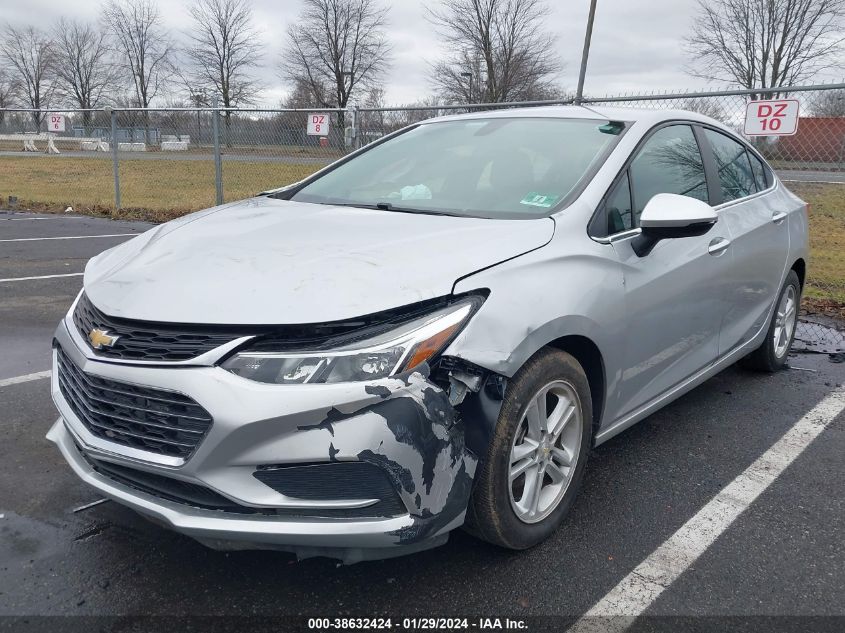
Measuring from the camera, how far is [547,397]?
8.56 ft

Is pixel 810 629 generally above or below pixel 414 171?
below

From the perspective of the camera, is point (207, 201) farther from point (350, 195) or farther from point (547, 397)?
point (547, 397)

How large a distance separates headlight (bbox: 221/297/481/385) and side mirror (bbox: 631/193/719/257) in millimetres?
1240

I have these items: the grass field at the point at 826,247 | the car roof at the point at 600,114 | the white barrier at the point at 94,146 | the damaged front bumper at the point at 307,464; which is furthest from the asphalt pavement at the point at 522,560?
the white barrier at the point at 94,146

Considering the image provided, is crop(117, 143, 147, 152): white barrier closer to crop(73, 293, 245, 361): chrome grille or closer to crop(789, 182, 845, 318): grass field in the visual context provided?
crop(789, 182, 845, 318): grass field

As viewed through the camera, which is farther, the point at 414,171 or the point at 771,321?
the point at 771,321

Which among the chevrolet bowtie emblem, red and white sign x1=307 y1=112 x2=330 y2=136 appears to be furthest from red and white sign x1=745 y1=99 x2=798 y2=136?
the chevrolet bowtie emblem

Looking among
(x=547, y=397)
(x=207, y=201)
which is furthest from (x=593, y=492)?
(x=207, y=201)

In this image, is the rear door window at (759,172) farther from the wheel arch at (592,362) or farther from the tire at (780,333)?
the wheel arch at (592,362)

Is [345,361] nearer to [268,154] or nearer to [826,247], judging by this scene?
[826,247]

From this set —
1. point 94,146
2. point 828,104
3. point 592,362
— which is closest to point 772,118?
→ point 828,104

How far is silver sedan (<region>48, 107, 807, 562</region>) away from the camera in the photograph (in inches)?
79.9

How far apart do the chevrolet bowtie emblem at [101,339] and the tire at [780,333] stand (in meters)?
3.90

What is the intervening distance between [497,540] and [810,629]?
→ 39.9 inches
